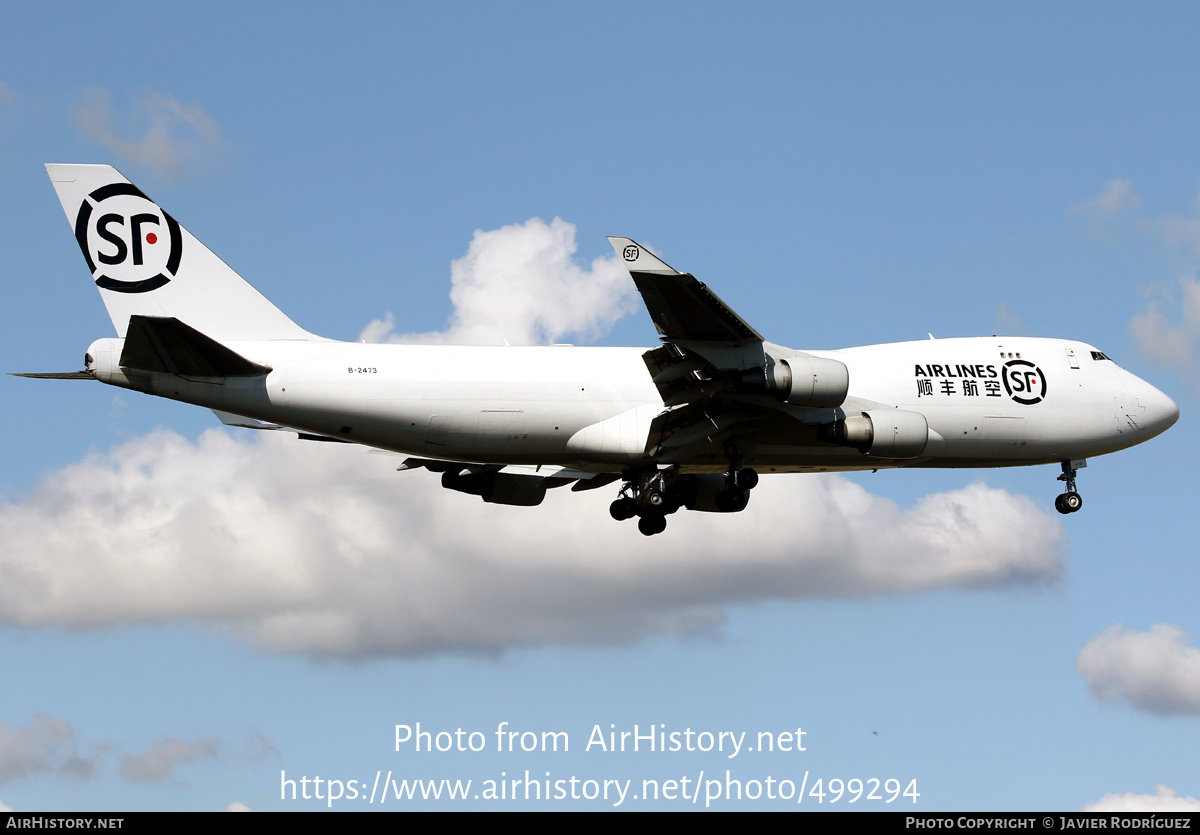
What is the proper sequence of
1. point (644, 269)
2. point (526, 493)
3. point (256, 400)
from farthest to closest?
point (526, 493) < point (256, 400) < point (644, 269)

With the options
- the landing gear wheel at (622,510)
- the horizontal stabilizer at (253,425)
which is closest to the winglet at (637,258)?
the horizontal stabilizer at (253,425)

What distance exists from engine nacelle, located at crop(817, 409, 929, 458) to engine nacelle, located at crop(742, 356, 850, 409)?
177 centimetres

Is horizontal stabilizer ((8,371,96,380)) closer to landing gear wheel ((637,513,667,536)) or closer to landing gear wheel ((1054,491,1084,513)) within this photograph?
landing gear wheel ((637,513,667,536))

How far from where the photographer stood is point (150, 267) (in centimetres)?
2981

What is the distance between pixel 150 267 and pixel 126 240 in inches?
32.0

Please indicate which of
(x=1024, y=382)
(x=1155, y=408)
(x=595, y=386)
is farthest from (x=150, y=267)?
(x=1155, y=408)

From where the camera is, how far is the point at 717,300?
26.4m

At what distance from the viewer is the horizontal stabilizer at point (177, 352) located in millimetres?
26141

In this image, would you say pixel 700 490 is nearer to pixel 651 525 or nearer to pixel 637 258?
pixel 651 525

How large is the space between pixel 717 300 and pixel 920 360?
8953 millimetres

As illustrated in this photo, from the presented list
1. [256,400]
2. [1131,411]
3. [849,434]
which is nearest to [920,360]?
[849,434]

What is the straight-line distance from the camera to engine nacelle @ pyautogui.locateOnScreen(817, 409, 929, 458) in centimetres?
2998

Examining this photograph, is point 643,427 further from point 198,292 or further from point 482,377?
point 198,292

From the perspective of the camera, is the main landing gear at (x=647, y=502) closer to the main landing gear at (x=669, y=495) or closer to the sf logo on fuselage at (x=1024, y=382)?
the main landing gear at (x=669, y=495)
